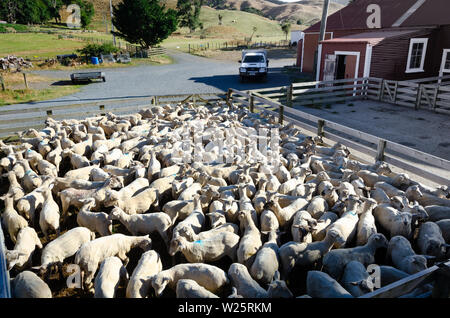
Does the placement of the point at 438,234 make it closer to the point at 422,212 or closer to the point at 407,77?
the point at 422,212

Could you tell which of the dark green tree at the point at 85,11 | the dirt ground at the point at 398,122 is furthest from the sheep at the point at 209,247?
the dark green tree at the point at 85,11

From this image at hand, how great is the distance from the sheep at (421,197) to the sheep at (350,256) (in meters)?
2.17

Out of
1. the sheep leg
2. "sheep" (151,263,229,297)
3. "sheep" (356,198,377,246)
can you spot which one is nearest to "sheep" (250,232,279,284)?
"sheep" (151,263,229,297)

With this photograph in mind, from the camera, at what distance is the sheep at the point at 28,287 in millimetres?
4527

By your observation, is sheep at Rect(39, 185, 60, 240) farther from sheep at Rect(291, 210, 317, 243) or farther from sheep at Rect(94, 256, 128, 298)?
sheep at Rect(291, 210, 317, 243)

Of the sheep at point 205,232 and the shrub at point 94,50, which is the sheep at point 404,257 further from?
the shrub at point 94,50

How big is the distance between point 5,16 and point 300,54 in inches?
3833

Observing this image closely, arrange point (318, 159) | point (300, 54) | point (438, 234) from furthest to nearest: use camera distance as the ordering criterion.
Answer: point (300, 54), point (318, 159), point (438, 234)

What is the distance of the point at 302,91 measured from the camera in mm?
18438

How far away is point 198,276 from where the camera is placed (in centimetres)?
501

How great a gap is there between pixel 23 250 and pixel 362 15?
103 feet

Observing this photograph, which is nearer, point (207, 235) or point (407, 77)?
point (207, 235)

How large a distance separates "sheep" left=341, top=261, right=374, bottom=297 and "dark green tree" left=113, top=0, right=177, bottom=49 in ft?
153
